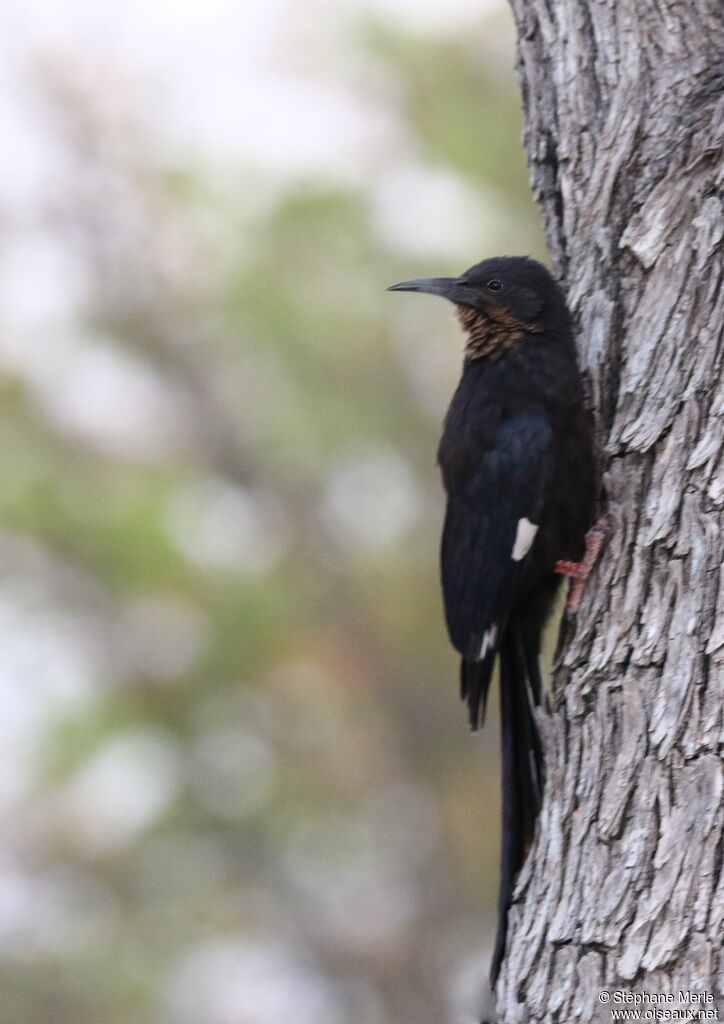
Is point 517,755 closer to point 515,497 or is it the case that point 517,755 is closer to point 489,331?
point 515,497

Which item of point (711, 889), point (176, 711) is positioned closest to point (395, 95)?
point (176, 711)

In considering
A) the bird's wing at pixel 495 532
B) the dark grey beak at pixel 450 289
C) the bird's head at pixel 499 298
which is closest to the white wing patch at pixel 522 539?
the bird's wing at pixel 495 532

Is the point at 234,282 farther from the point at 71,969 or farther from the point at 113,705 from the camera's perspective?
the point at 71,969

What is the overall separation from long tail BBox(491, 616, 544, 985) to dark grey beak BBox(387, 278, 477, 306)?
94 centimetres

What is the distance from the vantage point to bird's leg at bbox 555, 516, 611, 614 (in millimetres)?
2947

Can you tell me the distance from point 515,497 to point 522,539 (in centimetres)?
11

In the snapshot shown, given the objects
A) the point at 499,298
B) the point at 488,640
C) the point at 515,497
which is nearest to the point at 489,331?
the point at 499,298

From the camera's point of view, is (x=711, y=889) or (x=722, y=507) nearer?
(x=711, y=889)

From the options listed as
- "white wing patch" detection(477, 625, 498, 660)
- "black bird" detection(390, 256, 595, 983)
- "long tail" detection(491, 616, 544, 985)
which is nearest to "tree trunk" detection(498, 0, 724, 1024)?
"black bird" detection(390, 256, 595, 983)

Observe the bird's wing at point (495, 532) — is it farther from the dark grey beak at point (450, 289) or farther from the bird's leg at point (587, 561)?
the dark grey beak at point (450, 289)

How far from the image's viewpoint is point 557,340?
11.5 ft

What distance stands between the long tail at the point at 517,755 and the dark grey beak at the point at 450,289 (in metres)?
Result: 0.94

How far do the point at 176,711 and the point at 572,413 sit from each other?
15.3 feet

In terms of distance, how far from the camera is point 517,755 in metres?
3.33
